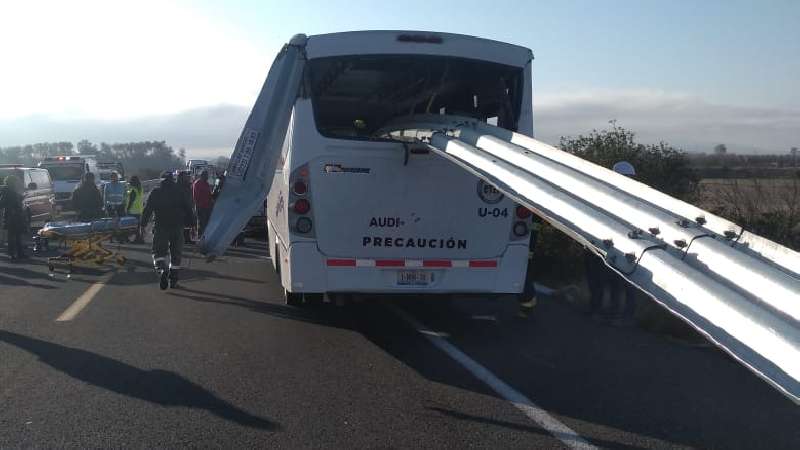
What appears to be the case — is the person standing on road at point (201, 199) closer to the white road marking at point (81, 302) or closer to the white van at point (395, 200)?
the white road marking at point (81, 302)

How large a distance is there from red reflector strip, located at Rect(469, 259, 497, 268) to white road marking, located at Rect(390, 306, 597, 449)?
0.90 metres

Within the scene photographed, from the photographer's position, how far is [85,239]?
14188mm

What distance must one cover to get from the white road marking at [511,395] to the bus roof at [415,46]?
3086mm

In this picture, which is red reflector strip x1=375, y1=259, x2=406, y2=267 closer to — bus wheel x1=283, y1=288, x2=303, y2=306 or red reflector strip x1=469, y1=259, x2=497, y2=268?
red reflector strip x1=469, y1=259, x2=497, y2=268

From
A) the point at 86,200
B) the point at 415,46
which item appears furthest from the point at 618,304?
the point at 86,200

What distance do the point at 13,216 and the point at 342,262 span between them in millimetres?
10601

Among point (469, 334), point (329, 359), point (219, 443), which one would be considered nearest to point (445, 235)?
point (469, 334)

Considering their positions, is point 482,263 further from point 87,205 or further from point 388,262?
point 87,205

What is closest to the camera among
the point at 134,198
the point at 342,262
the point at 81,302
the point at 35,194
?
the point at 342,262

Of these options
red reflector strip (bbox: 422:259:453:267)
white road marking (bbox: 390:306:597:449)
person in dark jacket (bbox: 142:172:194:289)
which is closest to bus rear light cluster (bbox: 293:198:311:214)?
red reflector strip (bbox: 422:259:453:267)

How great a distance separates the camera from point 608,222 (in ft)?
13.0

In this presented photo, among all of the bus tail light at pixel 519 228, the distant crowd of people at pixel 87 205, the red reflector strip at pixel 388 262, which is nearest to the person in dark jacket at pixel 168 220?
the distant crowd of people at pixel 87 205

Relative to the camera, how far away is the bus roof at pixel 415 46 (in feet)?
24.9

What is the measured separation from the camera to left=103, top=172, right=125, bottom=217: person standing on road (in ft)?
66.3
